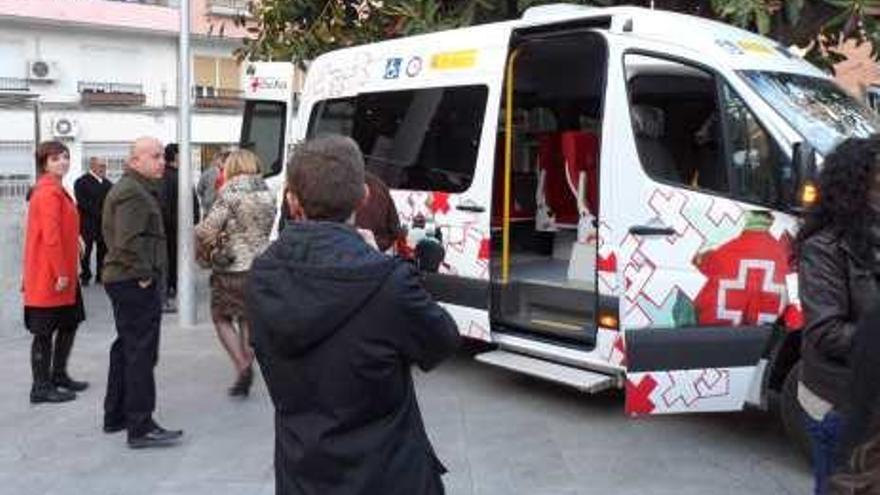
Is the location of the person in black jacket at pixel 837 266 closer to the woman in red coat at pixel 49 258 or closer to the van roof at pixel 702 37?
the van roof at pixel 702 37

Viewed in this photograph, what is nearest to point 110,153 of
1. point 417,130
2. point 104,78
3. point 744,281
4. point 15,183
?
point 104,78

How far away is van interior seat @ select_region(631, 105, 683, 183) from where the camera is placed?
6.48 m

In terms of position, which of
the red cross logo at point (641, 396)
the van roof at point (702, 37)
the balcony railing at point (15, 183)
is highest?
the van roof at point (702, 37)

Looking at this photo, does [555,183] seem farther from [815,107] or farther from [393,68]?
[815,107]

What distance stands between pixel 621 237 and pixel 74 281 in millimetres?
3347

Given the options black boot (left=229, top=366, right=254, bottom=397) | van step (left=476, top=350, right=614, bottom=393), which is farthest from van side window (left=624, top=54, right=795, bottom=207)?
black boot (left=229, top=366, right=254, bottom=397)

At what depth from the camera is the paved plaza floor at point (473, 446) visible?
18.6 feet

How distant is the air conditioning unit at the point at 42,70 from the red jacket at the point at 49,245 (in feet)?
79.6

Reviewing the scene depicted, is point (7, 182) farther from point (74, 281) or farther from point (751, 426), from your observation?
point (751, 426)

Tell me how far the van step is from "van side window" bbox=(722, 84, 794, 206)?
137cm

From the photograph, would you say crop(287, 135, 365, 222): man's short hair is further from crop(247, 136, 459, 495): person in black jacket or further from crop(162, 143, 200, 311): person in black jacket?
crop(162, 143, 200, 311): person in black jacket

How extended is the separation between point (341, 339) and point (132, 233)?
12.5ft

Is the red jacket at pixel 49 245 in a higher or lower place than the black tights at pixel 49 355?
higher

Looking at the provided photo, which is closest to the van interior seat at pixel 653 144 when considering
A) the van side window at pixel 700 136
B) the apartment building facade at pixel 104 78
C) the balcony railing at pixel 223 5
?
the van side window at pixel 700 136
